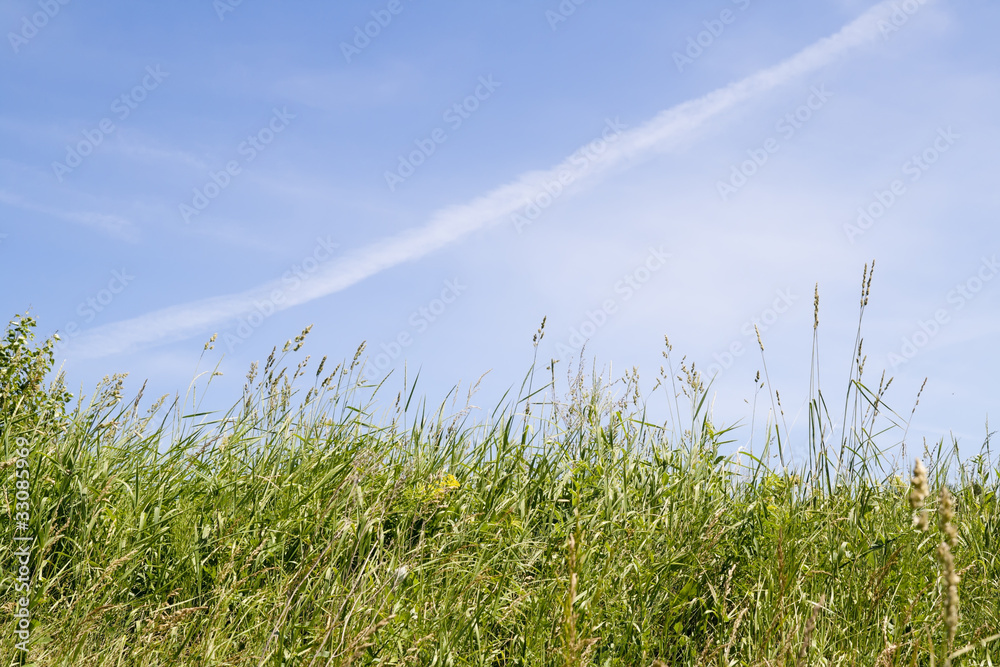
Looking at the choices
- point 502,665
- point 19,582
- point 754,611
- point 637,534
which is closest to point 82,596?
point 19,582

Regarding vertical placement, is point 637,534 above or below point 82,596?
above

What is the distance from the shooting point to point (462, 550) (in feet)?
10.7

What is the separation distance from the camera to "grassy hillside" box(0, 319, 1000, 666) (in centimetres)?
271

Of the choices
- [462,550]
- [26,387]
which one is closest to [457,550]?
[462,550]

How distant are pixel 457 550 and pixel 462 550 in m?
0.21

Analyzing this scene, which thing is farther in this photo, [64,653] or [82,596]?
[82,596]

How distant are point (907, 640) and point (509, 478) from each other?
1913mm

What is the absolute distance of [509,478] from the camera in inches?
152

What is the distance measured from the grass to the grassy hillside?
1 cm

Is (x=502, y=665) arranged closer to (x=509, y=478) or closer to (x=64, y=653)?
(x=509, y=478)

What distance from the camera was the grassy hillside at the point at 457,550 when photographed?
2707mm

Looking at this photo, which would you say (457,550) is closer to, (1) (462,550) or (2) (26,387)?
(1) (462,550)

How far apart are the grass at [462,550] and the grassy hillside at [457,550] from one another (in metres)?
0.01

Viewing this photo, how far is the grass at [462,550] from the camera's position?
2705 millimetres
